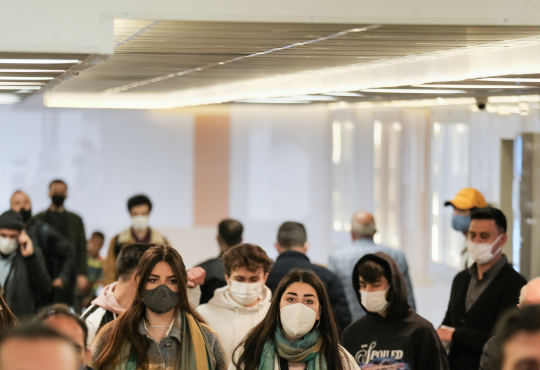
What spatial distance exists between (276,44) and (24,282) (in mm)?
3254

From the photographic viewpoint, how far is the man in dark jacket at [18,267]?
6.78 m

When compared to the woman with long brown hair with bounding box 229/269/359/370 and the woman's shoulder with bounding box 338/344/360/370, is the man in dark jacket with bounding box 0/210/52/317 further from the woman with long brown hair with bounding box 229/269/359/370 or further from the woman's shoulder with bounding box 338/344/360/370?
the woman's shoulder with bounding box 338/344/360/370

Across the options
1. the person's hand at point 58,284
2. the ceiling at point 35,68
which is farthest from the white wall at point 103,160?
the ceiling at point 35,68

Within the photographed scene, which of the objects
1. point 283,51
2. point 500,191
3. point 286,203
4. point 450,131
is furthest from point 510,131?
point 286,203

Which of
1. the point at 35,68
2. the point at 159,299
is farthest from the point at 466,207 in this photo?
the point at 35,68

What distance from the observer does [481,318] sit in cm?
573

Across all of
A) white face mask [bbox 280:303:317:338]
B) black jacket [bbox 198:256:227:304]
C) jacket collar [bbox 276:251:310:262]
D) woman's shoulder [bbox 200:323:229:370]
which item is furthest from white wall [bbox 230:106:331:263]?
white face mask [bbox 280:303:317:338]

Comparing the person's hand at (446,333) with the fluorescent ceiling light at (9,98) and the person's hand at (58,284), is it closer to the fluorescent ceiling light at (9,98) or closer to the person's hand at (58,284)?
the person's hand at (58,284)

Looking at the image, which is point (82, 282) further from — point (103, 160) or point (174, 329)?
point (174, 329)

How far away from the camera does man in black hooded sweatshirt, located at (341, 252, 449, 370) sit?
4891 mm

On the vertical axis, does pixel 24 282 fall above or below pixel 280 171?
below

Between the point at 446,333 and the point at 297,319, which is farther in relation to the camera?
the point at 446,333

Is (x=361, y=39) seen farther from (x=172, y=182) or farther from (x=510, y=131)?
(x=172, y=182)

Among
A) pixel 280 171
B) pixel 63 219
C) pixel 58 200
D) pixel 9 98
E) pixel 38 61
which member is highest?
pixel 9 98
